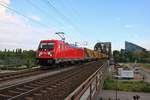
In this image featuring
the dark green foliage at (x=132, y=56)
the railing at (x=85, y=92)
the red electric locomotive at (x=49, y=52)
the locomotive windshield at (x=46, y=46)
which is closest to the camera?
the railing at (x=85, y=92)

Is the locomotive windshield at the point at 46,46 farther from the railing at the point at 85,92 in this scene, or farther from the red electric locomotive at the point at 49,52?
the railing at the point at 85,92

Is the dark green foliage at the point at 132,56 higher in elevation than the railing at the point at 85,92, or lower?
higher

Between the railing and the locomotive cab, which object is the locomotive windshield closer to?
the locomotive cab

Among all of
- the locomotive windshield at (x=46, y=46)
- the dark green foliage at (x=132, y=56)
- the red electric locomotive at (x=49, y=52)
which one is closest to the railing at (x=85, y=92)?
the red electric locomotive at (x=49, y=52)

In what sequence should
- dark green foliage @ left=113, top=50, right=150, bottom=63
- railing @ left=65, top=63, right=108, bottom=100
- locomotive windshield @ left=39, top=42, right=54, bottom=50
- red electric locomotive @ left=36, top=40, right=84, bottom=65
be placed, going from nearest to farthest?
railing @ left=65, top=63, right=108, bottom=100
red electric locomotive @ left=36, top=40, right=84, bottom=65
locomotive windshield @ left=39, top=42, right=54, bottom=50
dark green foliage @ left=113, top=50, right=150, bottom=63

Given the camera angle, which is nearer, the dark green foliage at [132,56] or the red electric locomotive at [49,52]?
the red electric locomotive at [49,52]

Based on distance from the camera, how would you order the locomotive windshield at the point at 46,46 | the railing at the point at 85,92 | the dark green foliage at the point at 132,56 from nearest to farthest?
the railing at the point at 85,92, the locomotive windshield at the point at 46,46, the dark green foliage at the point at 132,56

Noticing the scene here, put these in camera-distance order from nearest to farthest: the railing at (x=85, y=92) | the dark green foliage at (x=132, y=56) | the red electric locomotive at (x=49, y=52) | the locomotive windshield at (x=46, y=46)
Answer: the railing at (x=85, y=92)
the red electric locomotive at (x=49, y=52)
the locomotive windshield at (x=46, y=46)
the dark green foliage at (x=132, y=56)

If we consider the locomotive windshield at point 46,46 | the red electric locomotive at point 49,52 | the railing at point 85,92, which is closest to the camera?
the railing at point 85,92

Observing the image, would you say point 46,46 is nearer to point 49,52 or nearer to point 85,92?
point 49,52

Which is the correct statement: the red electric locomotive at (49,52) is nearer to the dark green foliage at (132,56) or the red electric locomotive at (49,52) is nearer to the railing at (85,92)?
the railing at (85,92)

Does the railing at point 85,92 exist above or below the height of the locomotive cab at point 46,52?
below

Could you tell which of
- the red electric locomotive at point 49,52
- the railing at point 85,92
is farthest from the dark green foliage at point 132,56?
the railing at point 85,92

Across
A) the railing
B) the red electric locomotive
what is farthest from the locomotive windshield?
the railing
